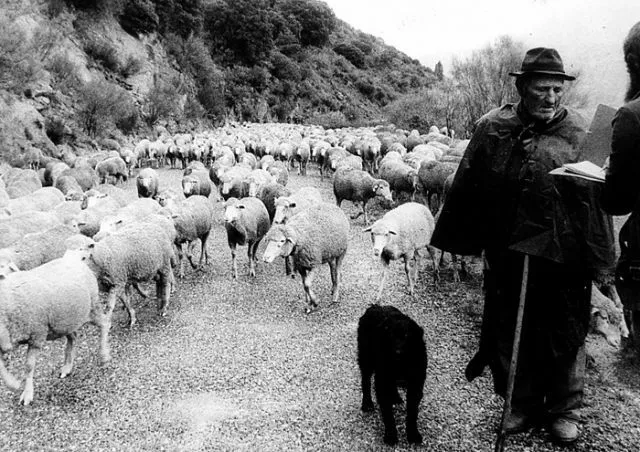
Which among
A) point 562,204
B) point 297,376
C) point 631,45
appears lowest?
point 297,376

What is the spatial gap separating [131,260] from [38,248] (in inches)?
68.3

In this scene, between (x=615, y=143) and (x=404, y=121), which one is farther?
(x=404, y=121)

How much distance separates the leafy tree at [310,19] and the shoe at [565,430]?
7324 cm

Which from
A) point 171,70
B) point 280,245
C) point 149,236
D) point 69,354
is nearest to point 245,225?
point 280,245

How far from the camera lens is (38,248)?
7.17 m

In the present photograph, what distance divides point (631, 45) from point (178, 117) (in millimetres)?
37255

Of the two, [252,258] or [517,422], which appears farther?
[252,258]

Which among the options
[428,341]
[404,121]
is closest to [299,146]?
[404,121]

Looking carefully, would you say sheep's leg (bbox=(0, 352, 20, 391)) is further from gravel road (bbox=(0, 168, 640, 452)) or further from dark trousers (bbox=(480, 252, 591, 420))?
dark trousers (bbox=(480, 252, 591, 420))

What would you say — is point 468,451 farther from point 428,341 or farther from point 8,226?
point 8,226

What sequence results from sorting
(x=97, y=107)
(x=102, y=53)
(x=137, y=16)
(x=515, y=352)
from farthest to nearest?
(x=137, y=16), (x=102, y=53), (x=97, y=107), (x=515, y=352)

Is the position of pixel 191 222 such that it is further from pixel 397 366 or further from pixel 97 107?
pixel 97 107

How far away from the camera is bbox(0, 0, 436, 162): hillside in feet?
70.9

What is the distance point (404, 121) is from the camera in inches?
1416
